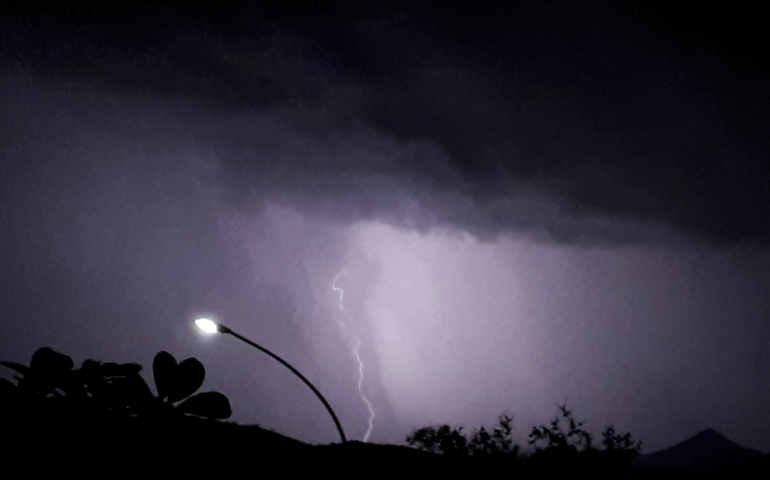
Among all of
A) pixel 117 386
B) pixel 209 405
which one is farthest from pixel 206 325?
pixel 117 386

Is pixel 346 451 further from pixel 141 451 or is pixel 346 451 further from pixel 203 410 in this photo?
pixel 203 410

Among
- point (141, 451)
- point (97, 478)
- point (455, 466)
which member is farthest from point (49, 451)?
point (455, 466)

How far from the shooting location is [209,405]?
20.7 feet

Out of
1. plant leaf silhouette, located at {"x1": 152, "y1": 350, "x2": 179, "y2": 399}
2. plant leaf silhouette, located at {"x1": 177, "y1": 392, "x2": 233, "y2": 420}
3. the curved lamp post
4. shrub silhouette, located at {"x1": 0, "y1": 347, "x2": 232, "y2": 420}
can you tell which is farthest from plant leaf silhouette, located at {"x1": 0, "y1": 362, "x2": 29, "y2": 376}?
the curved lamp post

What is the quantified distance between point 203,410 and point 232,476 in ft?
7.36

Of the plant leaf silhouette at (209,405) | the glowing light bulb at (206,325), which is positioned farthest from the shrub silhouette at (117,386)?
the glowing light bulb at (206,325)

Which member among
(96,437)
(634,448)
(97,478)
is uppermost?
(634,448)

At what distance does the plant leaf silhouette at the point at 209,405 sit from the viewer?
6.20m

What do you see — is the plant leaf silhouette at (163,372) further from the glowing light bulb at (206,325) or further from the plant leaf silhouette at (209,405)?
the glowing light bulb at (206,325)

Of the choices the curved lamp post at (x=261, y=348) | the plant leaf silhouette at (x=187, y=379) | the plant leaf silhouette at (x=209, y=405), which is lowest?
the plant leaf silhouette at (x=209, y=405)

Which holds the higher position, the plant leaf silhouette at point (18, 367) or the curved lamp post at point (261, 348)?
the curved lamp post at point (261, 348)

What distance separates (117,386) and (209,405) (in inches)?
47.4

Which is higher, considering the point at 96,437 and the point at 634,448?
the point at 634,448

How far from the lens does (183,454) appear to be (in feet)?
26.5
